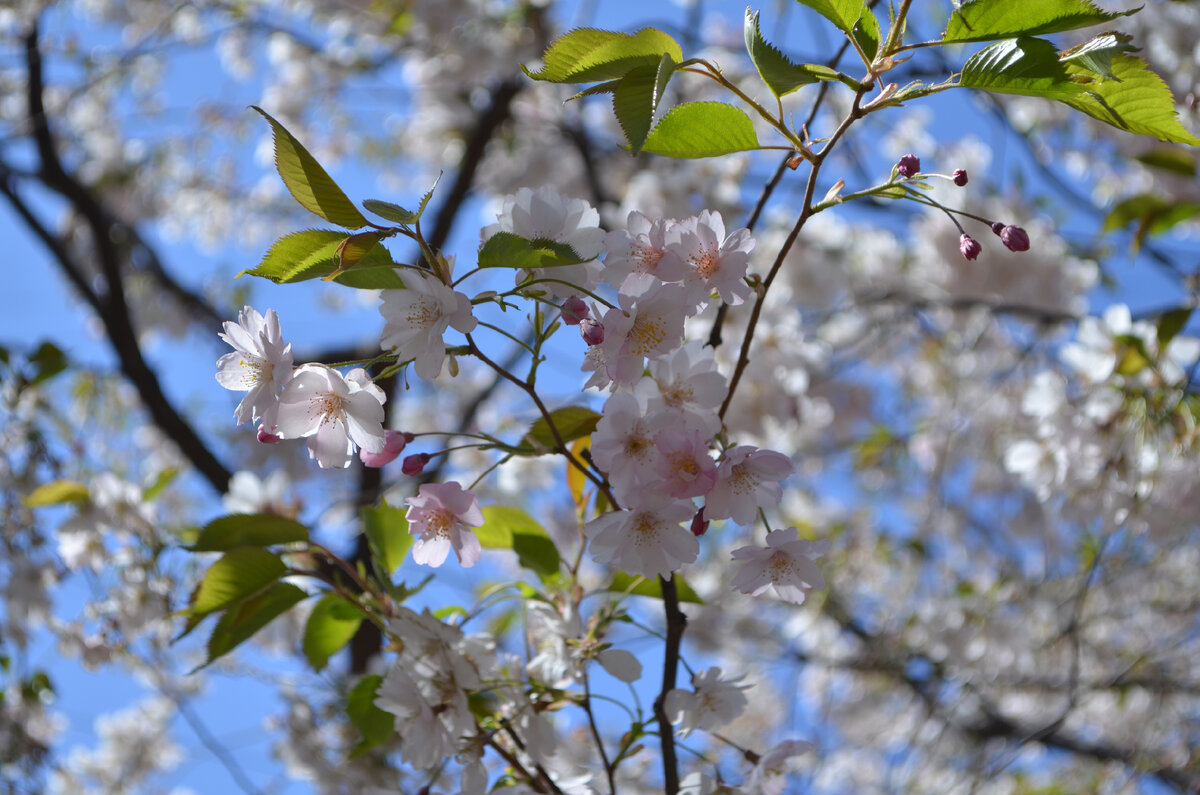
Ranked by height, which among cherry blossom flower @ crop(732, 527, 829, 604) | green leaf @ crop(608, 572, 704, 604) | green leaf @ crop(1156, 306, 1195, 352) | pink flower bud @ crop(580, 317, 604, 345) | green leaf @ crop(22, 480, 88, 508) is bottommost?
cherry blossom flower @ crop(732, 527, 829, 604)

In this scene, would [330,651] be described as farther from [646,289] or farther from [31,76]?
[31,76]

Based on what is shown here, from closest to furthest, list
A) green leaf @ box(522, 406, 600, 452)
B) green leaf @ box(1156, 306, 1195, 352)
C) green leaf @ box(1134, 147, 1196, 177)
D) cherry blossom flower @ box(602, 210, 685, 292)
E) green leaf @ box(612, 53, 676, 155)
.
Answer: green leaf @ box(612, 53, 676, 155)
cherry blossom flower @ box(602, 210, 685, 292)
green leaf @ box(522, 406, 600, 452)
green leaf @ box(1156, 306, 1195, 352)
green leaf @ box(1134, 147, 1196, 177)

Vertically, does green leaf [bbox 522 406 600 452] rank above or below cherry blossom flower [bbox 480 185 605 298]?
below

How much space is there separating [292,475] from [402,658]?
9.80 ft

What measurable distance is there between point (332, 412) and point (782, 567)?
14.5 inches

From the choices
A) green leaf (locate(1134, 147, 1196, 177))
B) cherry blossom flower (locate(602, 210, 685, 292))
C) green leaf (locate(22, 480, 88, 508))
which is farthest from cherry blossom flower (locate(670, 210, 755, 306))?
green leaf (locate(22, 480, 88, 508))

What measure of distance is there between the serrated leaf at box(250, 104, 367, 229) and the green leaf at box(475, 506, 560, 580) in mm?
376

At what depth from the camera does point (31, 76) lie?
278 centimetres

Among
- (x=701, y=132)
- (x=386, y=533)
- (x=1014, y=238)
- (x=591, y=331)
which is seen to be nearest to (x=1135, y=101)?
(x=1014, y=238)

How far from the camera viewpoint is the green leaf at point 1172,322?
1240 mm

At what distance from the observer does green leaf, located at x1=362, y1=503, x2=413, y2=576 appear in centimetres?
86

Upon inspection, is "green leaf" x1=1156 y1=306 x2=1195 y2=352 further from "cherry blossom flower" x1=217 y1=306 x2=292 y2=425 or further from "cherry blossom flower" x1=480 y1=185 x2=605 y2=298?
"cherry blossom flower" x1=217 y1=306 x2=292 y2=425

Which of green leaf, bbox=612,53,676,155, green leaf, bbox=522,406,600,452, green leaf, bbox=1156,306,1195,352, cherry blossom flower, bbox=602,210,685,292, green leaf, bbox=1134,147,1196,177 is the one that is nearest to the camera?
green leaf, bbox=612,53,676,155

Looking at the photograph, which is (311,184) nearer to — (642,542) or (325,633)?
(642,542)
